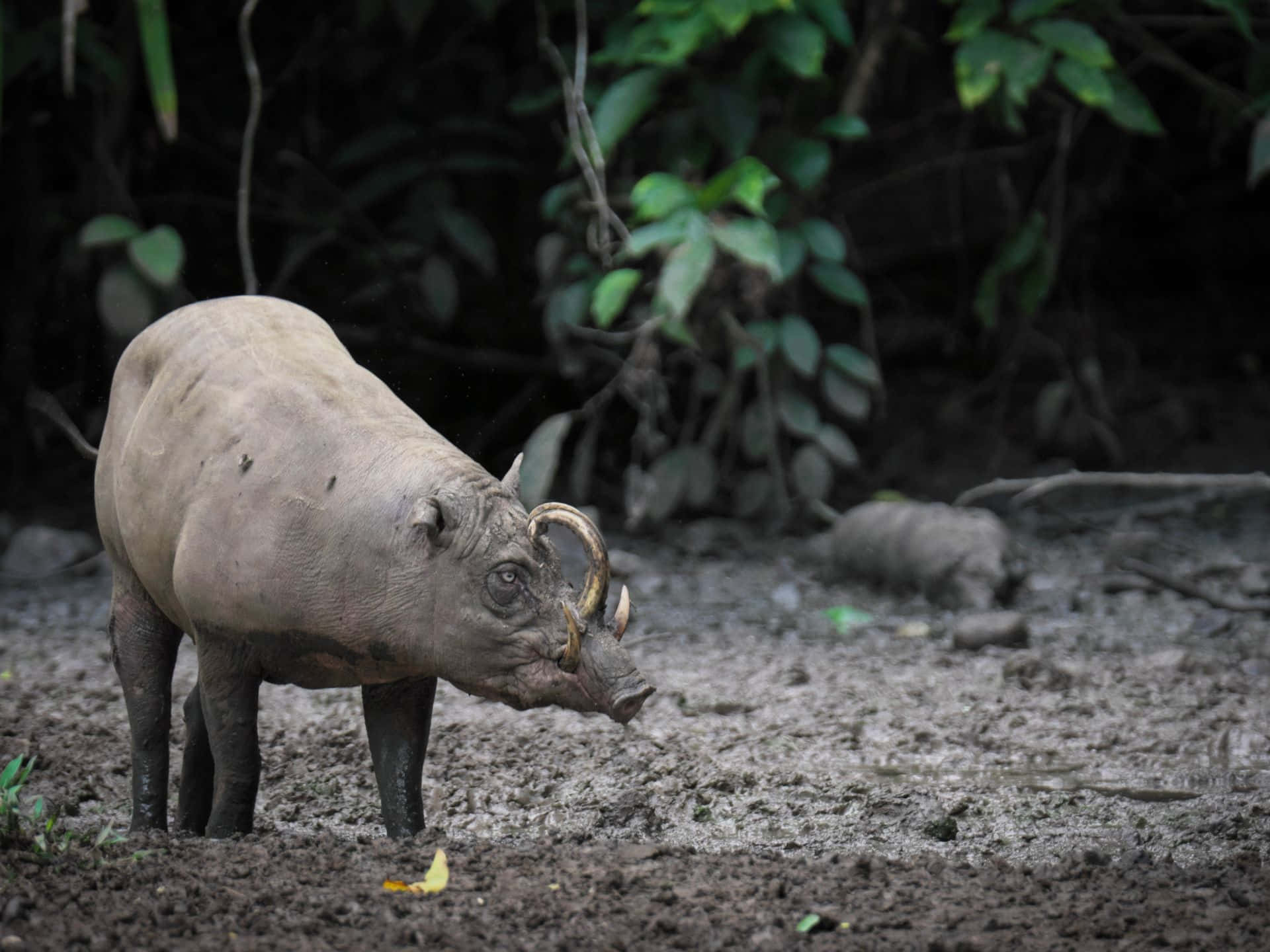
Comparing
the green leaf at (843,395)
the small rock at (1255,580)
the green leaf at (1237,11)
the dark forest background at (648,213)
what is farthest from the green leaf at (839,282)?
the small rock at (1255,580)

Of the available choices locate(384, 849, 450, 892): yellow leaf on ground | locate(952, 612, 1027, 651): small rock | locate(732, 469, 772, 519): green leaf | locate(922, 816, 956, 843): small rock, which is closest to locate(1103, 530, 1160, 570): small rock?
locate(952, 612, 1027, 651): small rock

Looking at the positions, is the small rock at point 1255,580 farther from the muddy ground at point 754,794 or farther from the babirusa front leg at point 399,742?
the babirusa front leg at point 399,742

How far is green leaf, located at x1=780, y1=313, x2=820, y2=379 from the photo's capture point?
7262 millimetres

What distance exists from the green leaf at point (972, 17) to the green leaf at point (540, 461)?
8.72ft

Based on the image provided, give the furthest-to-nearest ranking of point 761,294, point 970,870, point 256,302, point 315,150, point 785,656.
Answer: point 315,150, point 761,294, point 785,656, point 256,302, point 970,870

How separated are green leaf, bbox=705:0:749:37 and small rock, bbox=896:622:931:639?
2717 millimetres

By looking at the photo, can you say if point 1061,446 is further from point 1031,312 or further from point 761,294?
point 761,294

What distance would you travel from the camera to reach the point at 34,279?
793 centimetres

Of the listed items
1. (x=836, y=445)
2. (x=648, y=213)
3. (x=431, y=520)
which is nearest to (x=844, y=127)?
(x=648, y=213)

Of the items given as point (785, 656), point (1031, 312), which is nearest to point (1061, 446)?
point (1031, 312)

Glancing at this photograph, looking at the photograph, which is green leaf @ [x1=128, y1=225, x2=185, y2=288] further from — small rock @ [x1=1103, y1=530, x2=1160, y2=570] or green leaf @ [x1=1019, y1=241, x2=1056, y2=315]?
small rock @ [x1=1103, y1=530, x2=1160, y2=570]

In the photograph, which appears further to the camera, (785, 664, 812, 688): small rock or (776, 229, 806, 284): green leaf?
(776, 229, 806, 284): green leaf

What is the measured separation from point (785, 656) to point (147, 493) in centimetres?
300

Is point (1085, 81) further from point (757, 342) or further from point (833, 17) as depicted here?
point (757, 342)
